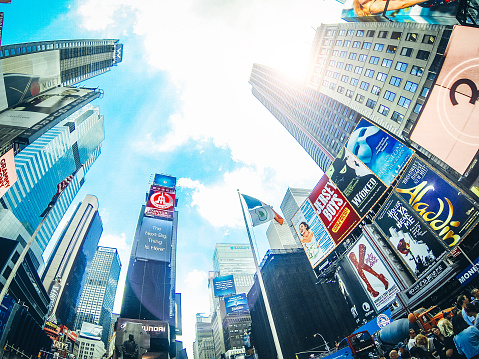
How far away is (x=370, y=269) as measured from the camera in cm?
1847

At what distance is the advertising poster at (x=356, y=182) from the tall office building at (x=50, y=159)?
54.0 meters

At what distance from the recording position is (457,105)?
1010 centimetres

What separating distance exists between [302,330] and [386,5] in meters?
53.2

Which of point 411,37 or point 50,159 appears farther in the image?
point 50,159

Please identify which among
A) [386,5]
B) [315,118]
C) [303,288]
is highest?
[315,118]

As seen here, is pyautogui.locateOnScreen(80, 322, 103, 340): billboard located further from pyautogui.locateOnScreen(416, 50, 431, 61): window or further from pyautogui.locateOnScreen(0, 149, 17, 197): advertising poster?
pyautogui.locateOnScreen(416, 50, 431, 61): window

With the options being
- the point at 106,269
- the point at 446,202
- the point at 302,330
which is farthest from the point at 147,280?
the point at 106,269

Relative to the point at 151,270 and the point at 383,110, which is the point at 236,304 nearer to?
the point at 151,270

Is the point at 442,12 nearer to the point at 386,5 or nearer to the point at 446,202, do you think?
the point at 386,5

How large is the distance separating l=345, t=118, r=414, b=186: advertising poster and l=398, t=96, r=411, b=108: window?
1223 inches

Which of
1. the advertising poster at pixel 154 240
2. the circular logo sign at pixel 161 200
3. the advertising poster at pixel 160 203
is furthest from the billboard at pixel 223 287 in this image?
the advertising poster at pixel 154 240

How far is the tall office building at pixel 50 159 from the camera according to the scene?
57.7 metres

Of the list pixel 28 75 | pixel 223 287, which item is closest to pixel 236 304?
pixel 223 287

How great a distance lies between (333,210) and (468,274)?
7.63 m
